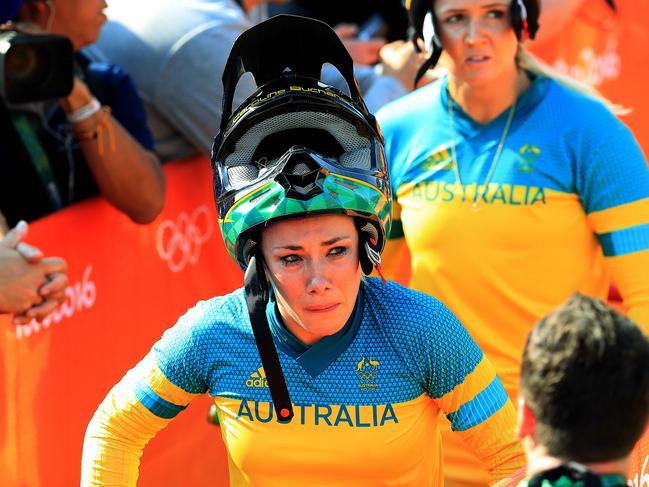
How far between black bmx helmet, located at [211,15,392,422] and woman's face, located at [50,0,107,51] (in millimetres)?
1675

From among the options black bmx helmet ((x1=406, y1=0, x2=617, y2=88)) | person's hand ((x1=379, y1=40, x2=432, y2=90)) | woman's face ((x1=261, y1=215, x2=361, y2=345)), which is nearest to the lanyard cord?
black bmx helmet ((x1=406, y1=0, x2=617, y2=88))

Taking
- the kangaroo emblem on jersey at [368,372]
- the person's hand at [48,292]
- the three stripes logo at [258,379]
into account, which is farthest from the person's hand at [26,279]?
the kangaroo emblem on jersey at [368,372]

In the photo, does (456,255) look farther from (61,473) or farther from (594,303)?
(594,303)

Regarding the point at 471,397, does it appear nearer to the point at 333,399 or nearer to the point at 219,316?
the point at 333,399

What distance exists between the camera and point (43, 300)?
13.1 feet

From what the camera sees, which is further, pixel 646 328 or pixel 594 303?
pixel 646 328

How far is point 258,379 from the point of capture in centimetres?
309

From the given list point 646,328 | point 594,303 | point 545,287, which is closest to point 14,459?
point 545,287

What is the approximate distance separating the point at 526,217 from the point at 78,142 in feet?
5.59

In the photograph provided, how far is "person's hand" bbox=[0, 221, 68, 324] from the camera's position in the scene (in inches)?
153

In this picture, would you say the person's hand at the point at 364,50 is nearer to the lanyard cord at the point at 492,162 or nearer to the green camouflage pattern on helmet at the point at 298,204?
the lanyard cord at the point at 492,162

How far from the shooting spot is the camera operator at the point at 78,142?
4406 millimetres

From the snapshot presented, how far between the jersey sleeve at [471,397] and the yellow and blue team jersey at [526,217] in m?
0.94

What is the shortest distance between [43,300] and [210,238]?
137cm
